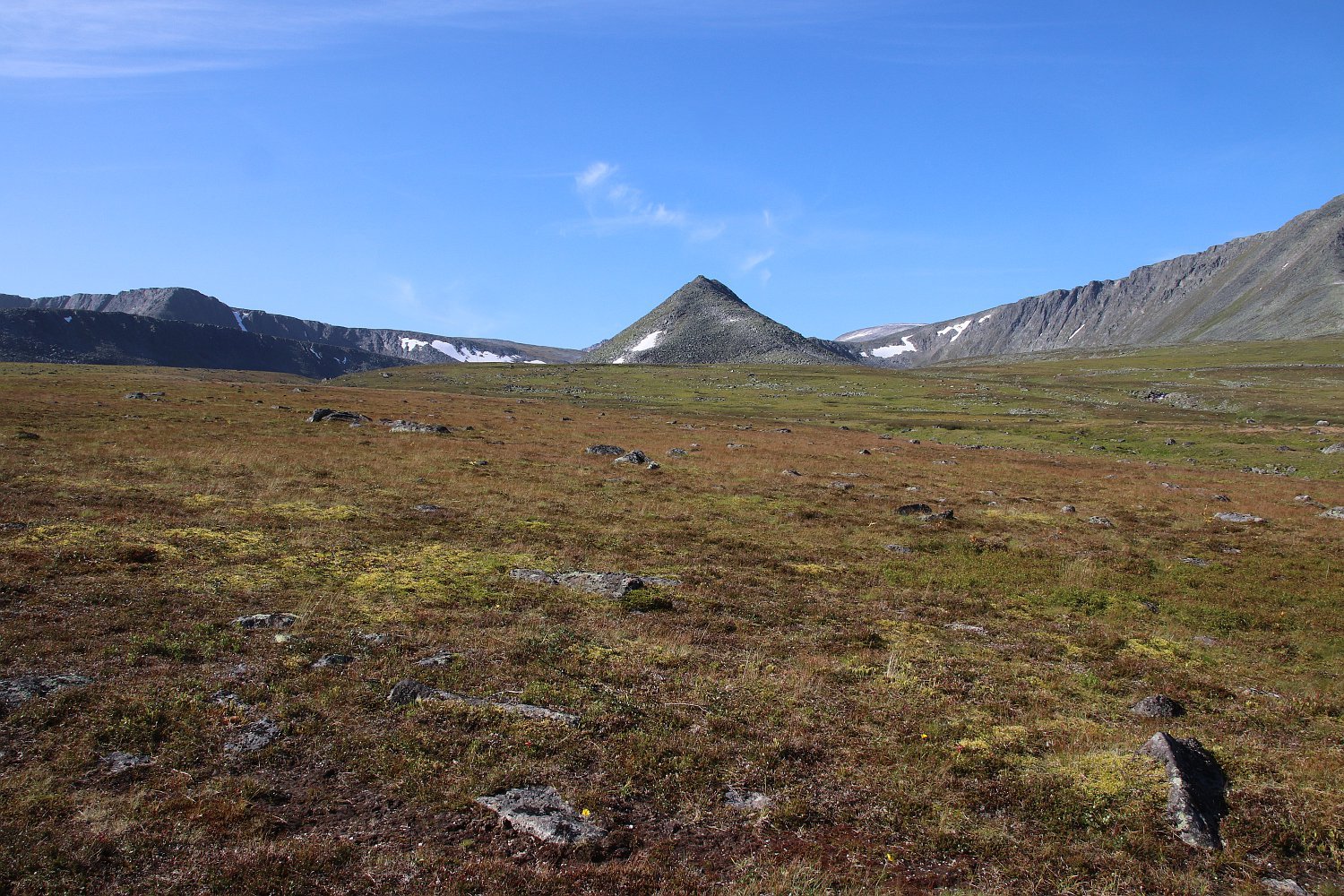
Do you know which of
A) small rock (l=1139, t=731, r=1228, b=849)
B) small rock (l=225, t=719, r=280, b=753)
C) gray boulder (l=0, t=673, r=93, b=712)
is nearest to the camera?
small rock (l=1139, t=731, r=1228, b=849)

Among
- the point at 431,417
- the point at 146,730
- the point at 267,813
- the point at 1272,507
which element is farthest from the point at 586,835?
the point at 431,417

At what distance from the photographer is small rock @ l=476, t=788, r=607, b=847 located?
8.48 meters

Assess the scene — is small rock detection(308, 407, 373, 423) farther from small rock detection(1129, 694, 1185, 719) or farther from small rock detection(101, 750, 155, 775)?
small rock detection(1129, 694, 1185, 719)

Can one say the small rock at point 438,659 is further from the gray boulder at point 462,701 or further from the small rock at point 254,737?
the small rock at point 254,737

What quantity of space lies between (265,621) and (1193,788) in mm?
16819

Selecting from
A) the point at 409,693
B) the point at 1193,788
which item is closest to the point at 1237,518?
the point at 1193,788

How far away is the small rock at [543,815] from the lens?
27.8 ft

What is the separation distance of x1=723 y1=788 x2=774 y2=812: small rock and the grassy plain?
193 mm

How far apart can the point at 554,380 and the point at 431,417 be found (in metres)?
106

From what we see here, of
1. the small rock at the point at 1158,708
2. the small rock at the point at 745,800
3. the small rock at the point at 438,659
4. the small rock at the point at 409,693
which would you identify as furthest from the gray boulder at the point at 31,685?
the small rock at the point at 1158,708

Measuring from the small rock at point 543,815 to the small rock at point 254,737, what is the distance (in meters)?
3.53

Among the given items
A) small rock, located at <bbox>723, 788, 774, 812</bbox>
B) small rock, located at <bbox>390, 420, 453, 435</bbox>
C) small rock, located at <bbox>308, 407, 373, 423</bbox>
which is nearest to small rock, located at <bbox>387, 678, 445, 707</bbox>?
small rock, located at <bbox>723, 788, 774, 812</bbox>

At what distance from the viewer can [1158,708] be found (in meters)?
13.1

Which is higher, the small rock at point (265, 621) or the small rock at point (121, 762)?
the small rock at point (265, 621)
